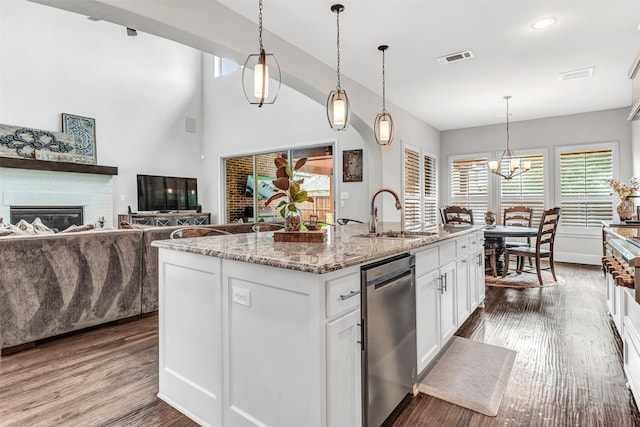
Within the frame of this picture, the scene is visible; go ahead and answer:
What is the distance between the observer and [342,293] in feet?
4.47

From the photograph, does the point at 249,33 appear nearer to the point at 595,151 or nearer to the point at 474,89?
the point at 474,89

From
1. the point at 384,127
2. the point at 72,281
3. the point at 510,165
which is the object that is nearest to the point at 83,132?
the point at 72,281

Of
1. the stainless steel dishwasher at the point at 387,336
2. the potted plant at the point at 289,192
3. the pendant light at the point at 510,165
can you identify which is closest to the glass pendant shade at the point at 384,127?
the potted plant at the point at 289,192

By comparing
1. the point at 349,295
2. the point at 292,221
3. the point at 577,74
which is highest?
the point at 577,74

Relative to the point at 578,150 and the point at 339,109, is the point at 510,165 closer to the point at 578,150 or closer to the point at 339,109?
the point at 578,150

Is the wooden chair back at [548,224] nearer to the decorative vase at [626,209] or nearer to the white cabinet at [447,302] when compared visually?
the decorative vase at [626,209]

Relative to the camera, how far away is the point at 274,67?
137 inches

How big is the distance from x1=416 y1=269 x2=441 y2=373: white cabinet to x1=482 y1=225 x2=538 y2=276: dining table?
236 cm

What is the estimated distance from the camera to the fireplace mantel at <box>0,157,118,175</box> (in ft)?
18.0

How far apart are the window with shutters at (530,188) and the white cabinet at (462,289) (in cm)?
458

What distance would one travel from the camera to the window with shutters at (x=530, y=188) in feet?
21.2

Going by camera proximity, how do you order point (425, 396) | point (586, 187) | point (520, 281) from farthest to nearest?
point (586, 187) < point (520, 281) < point (425, 396)

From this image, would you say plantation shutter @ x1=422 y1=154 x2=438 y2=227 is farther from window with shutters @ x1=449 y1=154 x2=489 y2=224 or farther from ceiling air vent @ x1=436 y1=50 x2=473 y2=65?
ceiling air vent @ x1=436 y1=50 x2=473 y2=65

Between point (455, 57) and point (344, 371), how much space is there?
378cm
